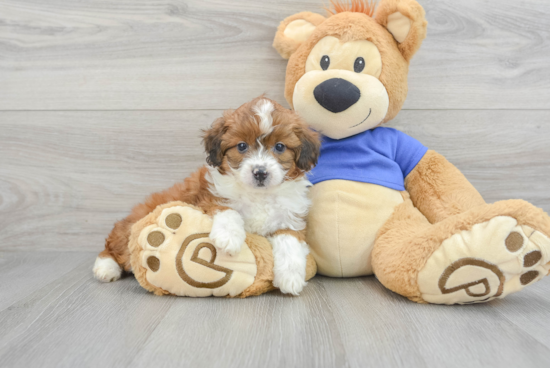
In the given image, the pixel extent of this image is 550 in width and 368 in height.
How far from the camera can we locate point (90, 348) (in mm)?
962

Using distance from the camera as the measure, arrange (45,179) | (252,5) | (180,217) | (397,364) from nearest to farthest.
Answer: (397,364) → (180,217) → (252,5) → (45,179)

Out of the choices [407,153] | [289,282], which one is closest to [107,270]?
[289,282]

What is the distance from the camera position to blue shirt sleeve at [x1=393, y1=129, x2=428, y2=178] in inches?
60.0

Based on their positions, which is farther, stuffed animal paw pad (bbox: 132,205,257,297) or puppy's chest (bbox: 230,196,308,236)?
puppy's chest (bbox: 230,196,308,236)

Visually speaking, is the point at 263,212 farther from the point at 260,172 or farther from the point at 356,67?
the point at 356,67

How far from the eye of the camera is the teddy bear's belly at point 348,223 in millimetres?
1406

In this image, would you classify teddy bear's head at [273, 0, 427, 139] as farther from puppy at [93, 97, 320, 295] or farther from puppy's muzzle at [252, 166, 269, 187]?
puppy's muzzle at [252, 166, 269, 187]

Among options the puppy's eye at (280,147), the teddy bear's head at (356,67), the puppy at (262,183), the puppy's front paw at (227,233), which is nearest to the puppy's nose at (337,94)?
the teddy bear's head at (356,67)

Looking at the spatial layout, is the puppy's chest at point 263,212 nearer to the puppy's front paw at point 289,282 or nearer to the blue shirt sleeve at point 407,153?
the puppy's front paw at point 289,282

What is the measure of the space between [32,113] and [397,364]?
185cm

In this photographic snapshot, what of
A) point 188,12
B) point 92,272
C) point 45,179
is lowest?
point 92,272

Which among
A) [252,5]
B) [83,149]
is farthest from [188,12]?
[83,149]

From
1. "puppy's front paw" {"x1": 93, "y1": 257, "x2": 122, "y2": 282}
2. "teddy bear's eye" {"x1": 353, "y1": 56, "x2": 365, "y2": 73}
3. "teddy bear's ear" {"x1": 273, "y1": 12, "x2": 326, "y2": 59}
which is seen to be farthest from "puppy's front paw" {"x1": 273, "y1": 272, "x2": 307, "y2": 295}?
"teddy bear's ear" {"x1": 273, "y1": 12, "x2": 326, "y2": 59}

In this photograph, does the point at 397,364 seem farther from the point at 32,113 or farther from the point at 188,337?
the point at 32,113
